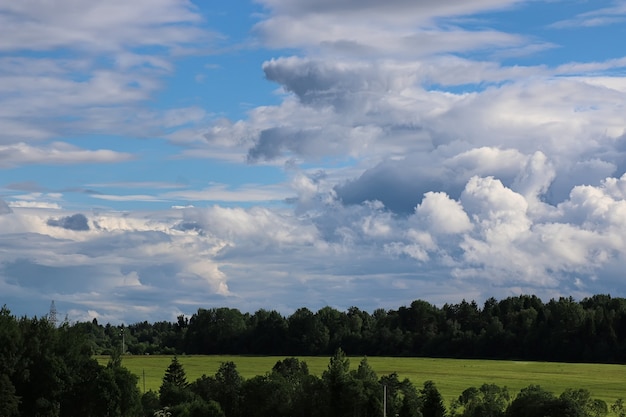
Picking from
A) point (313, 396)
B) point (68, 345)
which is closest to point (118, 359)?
point (68, 345)

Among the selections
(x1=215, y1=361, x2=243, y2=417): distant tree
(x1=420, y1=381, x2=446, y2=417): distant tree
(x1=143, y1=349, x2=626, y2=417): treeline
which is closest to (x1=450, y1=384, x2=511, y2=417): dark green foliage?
(x1=143, y1=349, x2=626, y2=417): treeline

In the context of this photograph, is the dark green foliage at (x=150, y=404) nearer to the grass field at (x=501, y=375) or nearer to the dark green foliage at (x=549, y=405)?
the grass field at (x=501, y=375)

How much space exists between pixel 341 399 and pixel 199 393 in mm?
21040

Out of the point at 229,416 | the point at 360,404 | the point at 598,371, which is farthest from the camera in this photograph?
the point at 598,371

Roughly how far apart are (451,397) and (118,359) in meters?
45.6

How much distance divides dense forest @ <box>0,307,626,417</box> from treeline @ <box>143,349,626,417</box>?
0.12 m

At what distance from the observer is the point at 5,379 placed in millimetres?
122250

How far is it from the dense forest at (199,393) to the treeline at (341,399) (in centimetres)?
12

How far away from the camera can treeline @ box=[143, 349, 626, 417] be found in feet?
372

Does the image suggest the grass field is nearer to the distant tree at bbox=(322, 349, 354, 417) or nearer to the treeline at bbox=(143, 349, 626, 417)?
the treeline at bbox=(143, 349, 626, 417)

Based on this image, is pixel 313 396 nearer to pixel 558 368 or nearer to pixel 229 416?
pixel 229 416

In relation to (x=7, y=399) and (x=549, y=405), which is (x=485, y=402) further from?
(x=7, y=399)

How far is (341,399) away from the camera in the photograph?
122 meters

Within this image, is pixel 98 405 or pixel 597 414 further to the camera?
pixel 98 405
